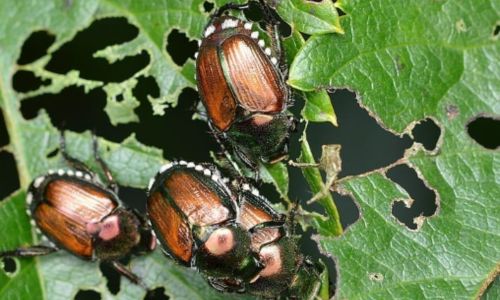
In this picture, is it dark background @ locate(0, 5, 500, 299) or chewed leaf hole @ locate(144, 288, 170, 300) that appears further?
chewed leaf hole @ locate(144, 288, 170, 300)

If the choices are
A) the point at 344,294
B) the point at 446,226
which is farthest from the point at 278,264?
the point at 446,226

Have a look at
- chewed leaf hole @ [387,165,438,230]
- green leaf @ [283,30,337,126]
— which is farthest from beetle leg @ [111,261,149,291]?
chewed leaf hole @ [387,165,438,230]

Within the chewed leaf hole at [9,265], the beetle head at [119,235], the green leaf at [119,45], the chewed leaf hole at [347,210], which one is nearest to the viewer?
the chewed leaf hole at [347,210]

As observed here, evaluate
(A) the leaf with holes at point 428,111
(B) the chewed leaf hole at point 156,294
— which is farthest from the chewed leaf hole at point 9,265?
(A) the leaf with holes at point 428,111

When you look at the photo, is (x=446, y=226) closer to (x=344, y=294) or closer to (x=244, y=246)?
(x=344, y=294)

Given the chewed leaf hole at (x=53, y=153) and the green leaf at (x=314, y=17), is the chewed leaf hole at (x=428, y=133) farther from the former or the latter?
the chewed leaf hole at (x=53, y=153)

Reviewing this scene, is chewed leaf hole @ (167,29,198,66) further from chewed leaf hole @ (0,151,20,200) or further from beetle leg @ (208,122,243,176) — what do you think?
chewed leaf hole @ (0,151,20,200)
